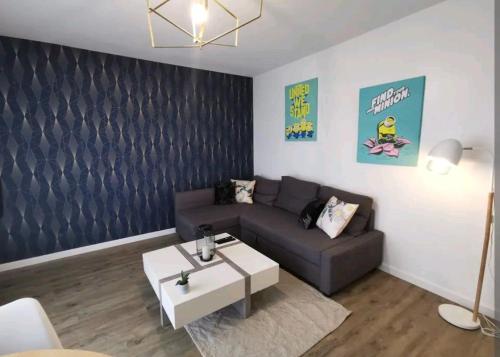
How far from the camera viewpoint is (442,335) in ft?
5.91

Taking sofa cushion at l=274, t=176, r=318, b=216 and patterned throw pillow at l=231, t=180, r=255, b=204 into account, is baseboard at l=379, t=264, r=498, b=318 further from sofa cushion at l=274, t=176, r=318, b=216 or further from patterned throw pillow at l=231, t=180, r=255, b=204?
patterned throw pillow at l=231, t=180, r=255, b=204

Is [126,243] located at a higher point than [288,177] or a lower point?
lower

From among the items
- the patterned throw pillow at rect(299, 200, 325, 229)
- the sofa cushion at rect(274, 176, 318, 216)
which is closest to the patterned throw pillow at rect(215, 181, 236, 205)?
the sofa cushion at rect(274, 176, 318, 216)

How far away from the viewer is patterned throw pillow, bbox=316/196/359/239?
246 centimetres

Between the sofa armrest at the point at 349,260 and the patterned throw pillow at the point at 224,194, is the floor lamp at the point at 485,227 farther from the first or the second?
the patterned throw pillow at the point at 224,194

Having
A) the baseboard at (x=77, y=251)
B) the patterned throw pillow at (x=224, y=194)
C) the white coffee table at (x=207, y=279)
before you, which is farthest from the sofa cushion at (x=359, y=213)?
the baseboard at (x=77, y=251)

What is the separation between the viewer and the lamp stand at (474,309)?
178cm

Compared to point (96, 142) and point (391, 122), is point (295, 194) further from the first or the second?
point (96, 142)

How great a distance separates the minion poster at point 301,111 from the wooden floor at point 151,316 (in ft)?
6.16

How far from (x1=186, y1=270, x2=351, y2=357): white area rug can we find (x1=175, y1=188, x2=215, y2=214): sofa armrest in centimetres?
172

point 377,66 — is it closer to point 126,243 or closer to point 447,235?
point 447,235

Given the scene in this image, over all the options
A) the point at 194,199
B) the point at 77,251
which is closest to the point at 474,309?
the point at 194,199

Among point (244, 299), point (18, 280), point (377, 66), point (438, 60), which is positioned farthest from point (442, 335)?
point (18, 280)

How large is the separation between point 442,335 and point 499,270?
2.09 feet
